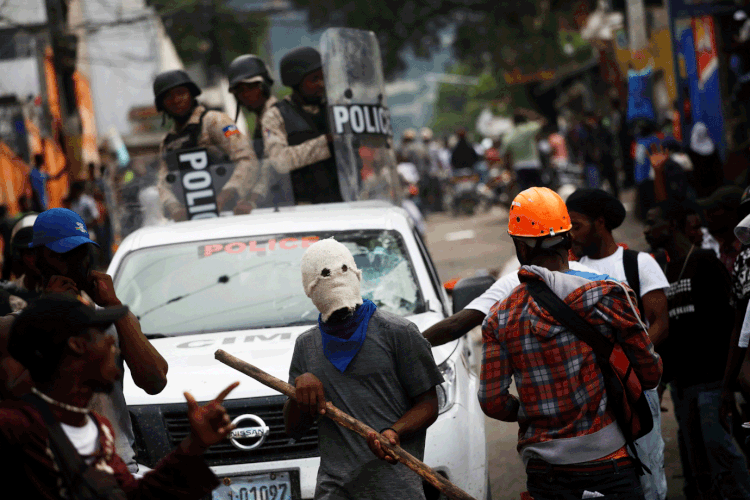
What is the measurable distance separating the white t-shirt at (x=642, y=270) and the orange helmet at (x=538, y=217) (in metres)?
1.03

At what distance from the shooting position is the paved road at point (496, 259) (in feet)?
19.6

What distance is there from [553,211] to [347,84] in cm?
395

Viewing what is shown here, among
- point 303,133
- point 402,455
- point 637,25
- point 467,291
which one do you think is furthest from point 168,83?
point 637,25

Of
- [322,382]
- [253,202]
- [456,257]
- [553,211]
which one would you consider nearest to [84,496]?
[322,382]

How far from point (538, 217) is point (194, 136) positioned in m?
4.15

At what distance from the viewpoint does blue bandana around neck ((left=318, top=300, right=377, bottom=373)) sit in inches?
130

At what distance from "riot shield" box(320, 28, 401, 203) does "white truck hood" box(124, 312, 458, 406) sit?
7.38 feet

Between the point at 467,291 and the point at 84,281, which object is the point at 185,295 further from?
the point at 84,281

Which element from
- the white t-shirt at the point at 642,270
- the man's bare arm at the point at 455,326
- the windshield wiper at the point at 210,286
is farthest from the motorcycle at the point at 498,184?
the man's bare arm at the point at 455,326

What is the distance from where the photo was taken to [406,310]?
5176 millimetres

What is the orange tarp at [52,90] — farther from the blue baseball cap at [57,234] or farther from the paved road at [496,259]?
the blue baseball cap at [57,234]

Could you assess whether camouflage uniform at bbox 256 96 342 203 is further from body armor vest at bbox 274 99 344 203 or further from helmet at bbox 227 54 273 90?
helmet at bbox 227 54 273 90

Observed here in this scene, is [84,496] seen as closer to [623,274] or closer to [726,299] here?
[623,274]

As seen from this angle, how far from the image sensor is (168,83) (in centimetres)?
690
